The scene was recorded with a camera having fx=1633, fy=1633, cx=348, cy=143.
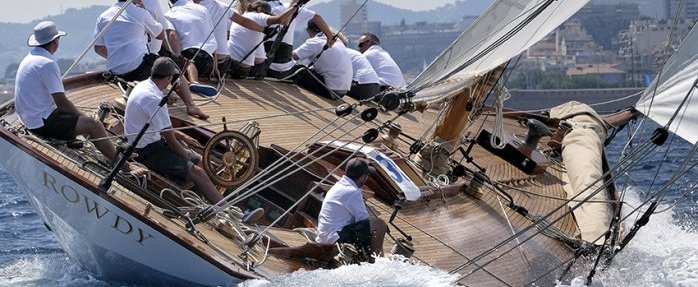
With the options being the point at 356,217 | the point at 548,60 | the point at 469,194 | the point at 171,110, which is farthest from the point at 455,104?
the point at 548,60

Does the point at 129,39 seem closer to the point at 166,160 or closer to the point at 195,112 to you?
the point at 195,112

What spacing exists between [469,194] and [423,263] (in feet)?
6.42

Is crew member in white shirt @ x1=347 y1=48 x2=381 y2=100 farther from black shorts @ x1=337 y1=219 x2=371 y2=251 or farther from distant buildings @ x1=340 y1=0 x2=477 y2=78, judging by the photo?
distant buildings @ x1=340 y1=0 x2=477 y2=78

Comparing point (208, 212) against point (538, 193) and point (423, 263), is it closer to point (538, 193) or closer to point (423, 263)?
point (423, 263)

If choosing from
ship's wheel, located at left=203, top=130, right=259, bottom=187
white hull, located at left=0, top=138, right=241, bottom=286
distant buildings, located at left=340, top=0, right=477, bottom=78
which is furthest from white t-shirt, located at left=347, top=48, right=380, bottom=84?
distant buildings, located at left=340, top=0, right=477, bottom=78

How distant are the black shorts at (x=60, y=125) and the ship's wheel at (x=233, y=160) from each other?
92 cm

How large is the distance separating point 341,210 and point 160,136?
4.83 feet

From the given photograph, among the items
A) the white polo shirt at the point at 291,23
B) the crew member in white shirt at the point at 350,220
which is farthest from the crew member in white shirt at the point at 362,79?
the crew member in white shirt at the point at 350,220

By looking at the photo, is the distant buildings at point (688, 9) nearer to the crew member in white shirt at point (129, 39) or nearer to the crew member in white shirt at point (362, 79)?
the crew member in white shirt at point (362, 79)

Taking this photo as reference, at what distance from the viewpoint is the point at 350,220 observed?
10203 mm

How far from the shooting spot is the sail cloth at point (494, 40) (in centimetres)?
1193

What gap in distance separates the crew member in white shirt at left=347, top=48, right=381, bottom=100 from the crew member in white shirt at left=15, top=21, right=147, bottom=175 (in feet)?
16.8

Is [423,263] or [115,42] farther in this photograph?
[115,42]

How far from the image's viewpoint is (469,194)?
12453 millimetres
